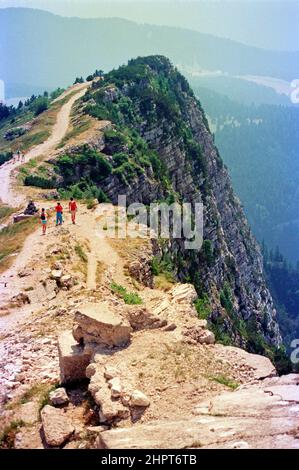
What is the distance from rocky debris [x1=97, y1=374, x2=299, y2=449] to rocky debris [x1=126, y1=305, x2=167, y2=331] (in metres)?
4.39

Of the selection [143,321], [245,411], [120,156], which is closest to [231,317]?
[120,156]

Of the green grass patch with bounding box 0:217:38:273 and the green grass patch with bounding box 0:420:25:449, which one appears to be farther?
the green grass patch with bounding box 0:217:38:273

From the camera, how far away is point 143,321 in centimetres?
1759

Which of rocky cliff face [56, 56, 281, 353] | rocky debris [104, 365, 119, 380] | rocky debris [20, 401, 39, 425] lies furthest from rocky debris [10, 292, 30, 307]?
rocky cliff face [56, 56, 281, 353]

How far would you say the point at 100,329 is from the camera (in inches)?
635

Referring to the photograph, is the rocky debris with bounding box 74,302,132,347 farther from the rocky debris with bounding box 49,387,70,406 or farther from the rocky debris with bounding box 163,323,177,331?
the rocky debris with bounding box 49,387,70,406

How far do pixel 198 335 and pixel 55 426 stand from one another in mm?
5725

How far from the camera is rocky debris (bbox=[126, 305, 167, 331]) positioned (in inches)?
688

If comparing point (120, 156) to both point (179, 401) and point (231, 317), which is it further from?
→ point (179, 401)

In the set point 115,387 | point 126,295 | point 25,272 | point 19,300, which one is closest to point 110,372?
point 115,387

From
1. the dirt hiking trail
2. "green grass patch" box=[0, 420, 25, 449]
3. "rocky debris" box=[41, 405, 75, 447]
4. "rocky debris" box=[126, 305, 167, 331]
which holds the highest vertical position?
the dirt hiking trail

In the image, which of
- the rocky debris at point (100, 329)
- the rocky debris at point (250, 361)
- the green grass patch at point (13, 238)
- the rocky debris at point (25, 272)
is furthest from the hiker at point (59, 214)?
the rocky debris at point (250, 361)

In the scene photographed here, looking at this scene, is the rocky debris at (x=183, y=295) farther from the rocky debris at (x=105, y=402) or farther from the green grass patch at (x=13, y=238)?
the green grass patch at (x=13, y=238)
